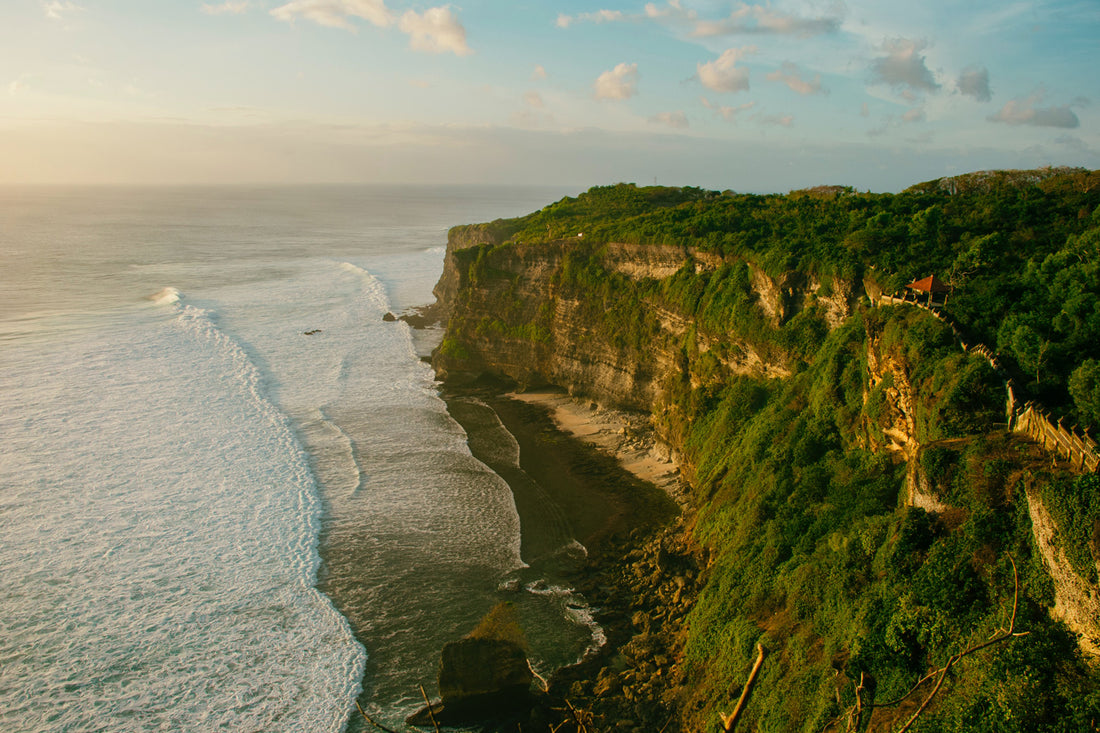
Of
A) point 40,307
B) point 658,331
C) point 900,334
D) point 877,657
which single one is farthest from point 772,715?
point 40,307

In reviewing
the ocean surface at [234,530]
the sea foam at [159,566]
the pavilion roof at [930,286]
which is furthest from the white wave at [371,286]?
the pavilion roof at [930,286]

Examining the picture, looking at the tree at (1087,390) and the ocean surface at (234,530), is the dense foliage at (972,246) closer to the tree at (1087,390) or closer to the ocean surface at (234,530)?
the tree at (1087,390)

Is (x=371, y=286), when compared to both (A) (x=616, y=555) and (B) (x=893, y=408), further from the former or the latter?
(B) (x=893, y=408)

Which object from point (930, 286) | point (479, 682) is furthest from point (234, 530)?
point (930, 286)

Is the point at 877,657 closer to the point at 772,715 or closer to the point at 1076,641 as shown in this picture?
the point at 772,715

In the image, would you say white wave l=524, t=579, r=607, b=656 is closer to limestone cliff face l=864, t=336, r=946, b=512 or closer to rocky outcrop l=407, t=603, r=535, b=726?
rocky outcrop l=407, t=603, r=535, b=726

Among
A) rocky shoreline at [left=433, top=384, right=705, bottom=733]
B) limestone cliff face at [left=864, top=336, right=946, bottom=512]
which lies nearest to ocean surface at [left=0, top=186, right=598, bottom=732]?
rocky shoreline at [left=433, top=384, right=705, bottom=733]
